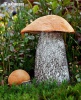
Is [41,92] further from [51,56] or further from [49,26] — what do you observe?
[49,26]

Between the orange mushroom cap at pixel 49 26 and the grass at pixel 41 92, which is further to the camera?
the orange mushroom cap at pixel 49 26

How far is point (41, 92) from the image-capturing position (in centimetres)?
219

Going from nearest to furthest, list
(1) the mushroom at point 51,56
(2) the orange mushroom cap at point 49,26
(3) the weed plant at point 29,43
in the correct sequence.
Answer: (2) the orange mushroom cap at point 49,26 < (1) the mushroom at point 51,56 < (3) the weed plant at point 29,43

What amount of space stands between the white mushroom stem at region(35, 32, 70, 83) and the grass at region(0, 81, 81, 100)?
8 centimetres

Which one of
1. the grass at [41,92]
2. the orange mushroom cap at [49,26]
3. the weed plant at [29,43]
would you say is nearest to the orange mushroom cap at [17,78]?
the grass at [41,92]

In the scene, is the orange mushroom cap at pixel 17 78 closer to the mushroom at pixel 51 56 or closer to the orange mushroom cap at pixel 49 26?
the mushroom at pixel 51 56

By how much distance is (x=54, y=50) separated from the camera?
237 cm

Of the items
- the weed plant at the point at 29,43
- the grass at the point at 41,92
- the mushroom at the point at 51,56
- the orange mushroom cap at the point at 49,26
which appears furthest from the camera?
the weed plant at the point at 29,43

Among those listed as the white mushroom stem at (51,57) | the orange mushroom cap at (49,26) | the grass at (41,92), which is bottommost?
the grass at (41,92)

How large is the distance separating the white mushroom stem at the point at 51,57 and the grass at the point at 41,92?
80mm

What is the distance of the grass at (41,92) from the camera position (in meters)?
2.05

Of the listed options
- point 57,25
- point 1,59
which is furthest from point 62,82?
point 1,59

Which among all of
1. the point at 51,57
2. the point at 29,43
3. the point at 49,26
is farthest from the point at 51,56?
the point at 29,43

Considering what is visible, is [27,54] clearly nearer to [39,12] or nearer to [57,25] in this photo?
[39,12]
